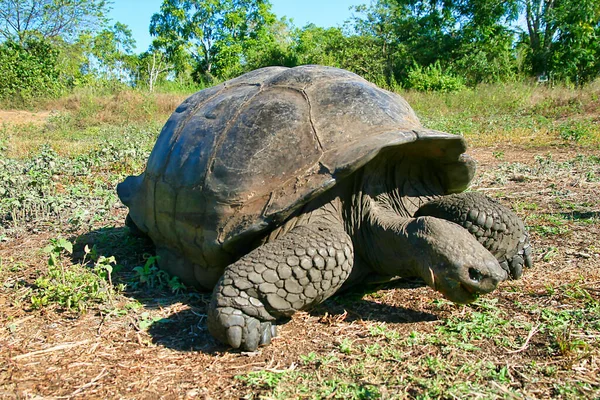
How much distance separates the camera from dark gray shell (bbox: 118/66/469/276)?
292 centimetres

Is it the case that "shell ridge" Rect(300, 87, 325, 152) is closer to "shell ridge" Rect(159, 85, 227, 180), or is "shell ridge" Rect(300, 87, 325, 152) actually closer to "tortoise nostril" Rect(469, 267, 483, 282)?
"shell ridge" Rect(159, 85, 227, 180)

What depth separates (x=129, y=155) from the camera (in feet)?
25.2

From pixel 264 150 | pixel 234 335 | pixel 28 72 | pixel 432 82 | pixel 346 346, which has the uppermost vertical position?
pixel 28 72

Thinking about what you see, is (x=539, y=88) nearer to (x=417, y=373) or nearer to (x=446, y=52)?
(x=446, y=52)

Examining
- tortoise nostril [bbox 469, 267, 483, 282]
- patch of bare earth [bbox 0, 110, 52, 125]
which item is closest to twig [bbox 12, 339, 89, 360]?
tortoise nostril [bbox 469, 267, 483, 282]

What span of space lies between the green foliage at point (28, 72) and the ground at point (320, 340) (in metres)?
18.4

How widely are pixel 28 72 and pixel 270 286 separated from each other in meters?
22.7

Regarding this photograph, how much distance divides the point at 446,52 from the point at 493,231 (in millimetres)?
22483

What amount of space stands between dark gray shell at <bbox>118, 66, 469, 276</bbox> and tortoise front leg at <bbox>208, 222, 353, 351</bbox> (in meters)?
0.24

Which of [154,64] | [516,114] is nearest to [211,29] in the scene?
[154,64]

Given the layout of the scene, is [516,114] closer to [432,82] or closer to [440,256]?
[432,82]

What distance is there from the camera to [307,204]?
10.2ft

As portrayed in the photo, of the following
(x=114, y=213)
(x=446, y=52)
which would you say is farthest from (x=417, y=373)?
(x=446, y=52)

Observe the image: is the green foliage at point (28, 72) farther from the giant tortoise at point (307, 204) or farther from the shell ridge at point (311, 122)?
the shell ridge at point (311, 122)
